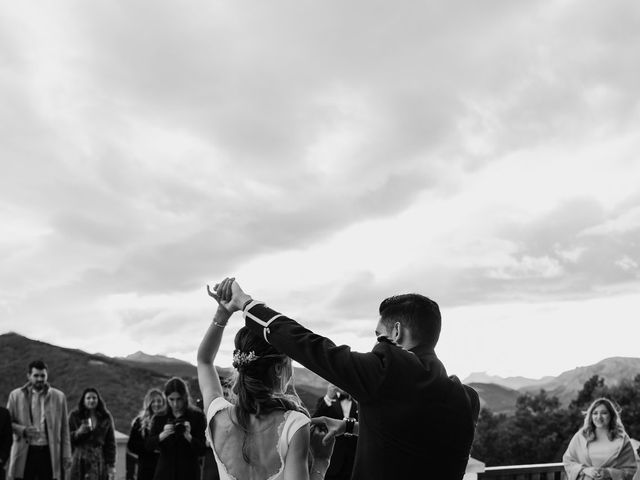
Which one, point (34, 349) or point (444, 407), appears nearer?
point (444, 407)

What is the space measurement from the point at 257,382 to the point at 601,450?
5.58 metres

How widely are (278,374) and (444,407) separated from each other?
547mm

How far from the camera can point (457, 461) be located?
1870 millimetres

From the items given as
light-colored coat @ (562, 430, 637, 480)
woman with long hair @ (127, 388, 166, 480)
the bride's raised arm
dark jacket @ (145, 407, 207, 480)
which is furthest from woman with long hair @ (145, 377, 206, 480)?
the bride's raised arm

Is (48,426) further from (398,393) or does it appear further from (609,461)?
(398,393)

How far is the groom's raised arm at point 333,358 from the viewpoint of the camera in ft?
5.62

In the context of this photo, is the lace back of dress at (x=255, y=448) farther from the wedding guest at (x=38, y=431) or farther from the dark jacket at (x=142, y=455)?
the wedding guest at (x=38, y=431)

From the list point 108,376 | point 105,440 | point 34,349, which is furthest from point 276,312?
point 34,349

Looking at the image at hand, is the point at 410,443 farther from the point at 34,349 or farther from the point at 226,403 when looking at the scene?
the point at 34,349

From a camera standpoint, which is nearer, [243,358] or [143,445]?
[243,358]

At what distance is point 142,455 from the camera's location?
20.6 feet

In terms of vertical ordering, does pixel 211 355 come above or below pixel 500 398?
below

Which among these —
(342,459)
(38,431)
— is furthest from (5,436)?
(342,459)

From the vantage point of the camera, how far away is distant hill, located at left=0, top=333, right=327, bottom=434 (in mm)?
14180
